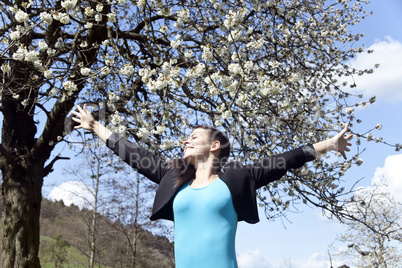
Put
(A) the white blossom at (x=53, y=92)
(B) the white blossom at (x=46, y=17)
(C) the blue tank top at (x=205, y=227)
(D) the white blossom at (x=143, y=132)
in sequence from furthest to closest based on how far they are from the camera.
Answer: (A) the white blossom at (x=53, y=92), (B) the white blossom at (x=46, y=17), (D) the white blossom at (x=143, y=132), (C) the blue tank top at (x=205, y=227)

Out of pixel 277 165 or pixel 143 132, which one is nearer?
pixel 277 165

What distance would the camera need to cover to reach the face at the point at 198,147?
302 centimetres

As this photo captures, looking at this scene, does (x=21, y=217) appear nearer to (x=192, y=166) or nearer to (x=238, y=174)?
(x=192, y=166)

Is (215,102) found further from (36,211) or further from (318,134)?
(36,211)

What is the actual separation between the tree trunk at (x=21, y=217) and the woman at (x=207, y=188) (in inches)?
211

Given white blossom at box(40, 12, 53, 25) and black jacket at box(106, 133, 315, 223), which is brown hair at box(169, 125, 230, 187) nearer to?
black jacket at box(106, 133, 315, 223)

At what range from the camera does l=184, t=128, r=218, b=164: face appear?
3021 millimetres

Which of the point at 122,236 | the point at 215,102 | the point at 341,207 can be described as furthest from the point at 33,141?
the point at 122,236

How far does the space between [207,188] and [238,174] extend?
0.24 m

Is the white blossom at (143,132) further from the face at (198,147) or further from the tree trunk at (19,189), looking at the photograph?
the tree trunk at (19,189)

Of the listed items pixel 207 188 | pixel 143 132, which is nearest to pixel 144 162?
pixel 207 188

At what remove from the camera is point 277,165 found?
9.81 feet

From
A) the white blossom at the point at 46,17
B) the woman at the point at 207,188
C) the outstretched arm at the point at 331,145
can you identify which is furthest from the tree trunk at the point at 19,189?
the outstretched arm at the point at 331,145

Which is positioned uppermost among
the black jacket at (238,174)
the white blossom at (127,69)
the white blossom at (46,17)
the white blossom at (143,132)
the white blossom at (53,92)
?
the white blossom at (46,17)
